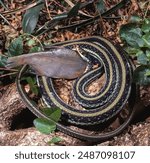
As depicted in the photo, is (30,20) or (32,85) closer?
(32,85)

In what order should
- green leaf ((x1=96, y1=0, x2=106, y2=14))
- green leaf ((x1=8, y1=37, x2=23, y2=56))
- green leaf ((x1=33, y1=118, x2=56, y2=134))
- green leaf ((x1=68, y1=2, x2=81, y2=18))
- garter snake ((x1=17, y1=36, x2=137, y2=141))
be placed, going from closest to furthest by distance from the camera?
green leaf ((x1=33, y1=118, x2=56, y2=134)), garter snake ((x1=17, y1=36, x2=137, y2=141)), green leaf ((x1=8, y1=37, x2=23, y2=56)), green leaf ((x1=68, y1=2, x2=81, y2=18)), green leaf ((x1=96, y1=0, x2=106, y2=14))

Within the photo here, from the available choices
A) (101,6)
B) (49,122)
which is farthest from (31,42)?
(49,122)

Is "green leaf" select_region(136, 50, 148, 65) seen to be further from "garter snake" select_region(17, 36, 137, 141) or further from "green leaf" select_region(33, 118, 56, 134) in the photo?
"green leaf" select_region(33, 118, 56, 134)

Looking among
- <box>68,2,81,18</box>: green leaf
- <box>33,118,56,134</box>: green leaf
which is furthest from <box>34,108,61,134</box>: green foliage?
<box>68,2,81,18</box>: green leaf

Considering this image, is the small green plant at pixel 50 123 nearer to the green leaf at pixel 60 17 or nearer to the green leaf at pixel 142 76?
the green leaf at pixel 142 76

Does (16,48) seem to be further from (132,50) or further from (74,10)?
(132,50)

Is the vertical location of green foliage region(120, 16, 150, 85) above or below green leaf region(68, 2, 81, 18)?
below

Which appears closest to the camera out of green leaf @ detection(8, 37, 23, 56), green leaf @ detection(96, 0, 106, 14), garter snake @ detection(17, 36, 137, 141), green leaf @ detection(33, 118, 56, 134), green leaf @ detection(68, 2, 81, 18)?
green leaf @ detection(33, 118, 56, 134)

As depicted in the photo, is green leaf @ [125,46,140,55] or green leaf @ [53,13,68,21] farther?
green leaf @ [53,13,68,21]
